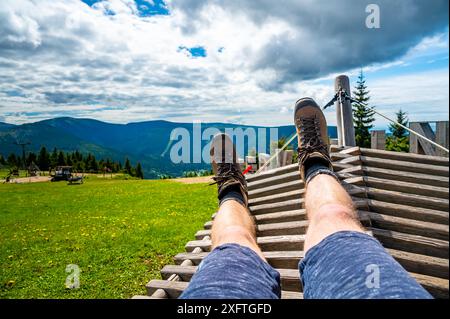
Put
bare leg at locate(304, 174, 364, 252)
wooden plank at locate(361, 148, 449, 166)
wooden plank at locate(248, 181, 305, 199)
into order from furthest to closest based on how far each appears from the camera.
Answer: wooden plank at locate(248, 181, 305, 199) → wooden plank at locate(361, 148, 449, 166) → bare leg at locate(304, 174, 364, 252)

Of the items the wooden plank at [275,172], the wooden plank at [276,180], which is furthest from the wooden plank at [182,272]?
the wooden plank at [275,172]

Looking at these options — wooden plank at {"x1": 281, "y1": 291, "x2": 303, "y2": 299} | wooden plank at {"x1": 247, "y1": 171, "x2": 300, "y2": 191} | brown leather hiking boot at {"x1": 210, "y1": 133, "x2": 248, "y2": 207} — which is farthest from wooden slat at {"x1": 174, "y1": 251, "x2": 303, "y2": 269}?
wooden plank at {"x1": 247, "y1": 171, "x2": 300, "y2": 191}

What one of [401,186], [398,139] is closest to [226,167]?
[401,186]

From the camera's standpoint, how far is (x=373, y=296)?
3.30ft

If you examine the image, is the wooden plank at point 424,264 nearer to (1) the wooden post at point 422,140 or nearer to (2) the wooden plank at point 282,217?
(2) the wooden plank at point 282,217

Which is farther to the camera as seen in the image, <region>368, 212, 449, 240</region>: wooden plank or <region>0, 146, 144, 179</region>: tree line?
<region>0, 146, 144, 179</region>: tree line

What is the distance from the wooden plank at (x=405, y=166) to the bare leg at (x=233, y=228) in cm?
162

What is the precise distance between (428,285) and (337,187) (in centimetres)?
74

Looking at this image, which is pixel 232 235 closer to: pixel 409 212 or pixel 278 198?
pixel 409 212

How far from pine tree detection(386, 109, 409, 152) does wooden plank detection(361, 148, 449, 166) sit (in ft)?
59.6

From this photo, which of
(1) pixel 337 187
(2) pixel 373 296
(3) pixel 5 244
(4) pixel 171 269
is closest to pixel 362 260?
(2) pixel 373 296

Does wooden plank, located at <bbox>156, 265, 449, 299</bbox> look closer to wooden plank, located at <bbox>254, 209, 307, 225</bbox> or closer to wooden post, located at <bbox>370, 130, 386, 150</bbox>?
wooden plank, located at <bbox>254, 209, 307, 225</bbox>

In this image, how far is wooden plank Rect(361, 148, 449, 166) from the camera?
9.57 ft
